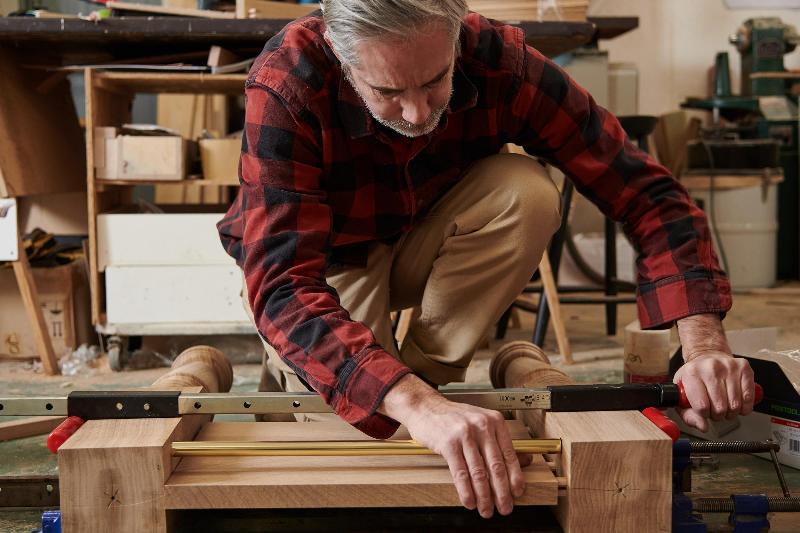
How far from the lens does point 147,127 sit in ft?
8.85

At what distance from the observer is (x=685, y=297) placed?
1.39m

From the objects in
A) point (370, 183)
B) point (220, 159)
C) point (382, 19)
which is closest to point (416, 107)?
point (382, 19)

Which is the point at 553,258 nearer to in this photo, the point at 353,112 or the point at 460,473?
the point at 353,112

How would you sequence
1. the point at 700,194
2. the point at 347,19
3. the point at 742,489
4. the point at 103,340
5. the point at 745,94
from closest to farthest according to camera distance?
the point at 347,19 → the point at 742,489 → the point at 103,340 → the point at 700,194 → the point at 745,94

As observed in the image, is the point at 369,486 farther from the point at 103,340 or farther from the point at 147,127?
the point at 103,340

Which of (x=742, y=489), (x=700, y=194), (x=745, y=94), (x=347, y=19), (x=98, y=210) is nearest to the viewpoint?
(x=347, y=19)

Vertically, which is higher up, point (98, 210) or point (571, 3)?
point (571, 3)

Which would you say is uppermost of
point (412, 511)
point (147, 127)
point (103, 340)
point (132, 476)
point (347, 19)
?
point (347, 19)

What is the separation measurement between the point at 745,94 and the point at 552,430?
13.3 ft

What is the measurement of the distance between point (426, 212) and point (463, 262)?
0.12m

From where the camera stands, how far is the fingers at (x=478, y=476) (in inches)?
39.9

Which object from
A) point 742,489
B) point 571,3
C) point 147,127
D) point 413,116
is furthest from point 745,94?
point 413,116

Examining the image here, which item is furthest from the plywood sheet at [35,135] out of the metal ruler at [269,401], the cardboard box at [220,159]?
the metal ruler at [269,401]

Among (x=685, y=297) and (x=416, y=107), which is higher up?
(x=416, y=107)
